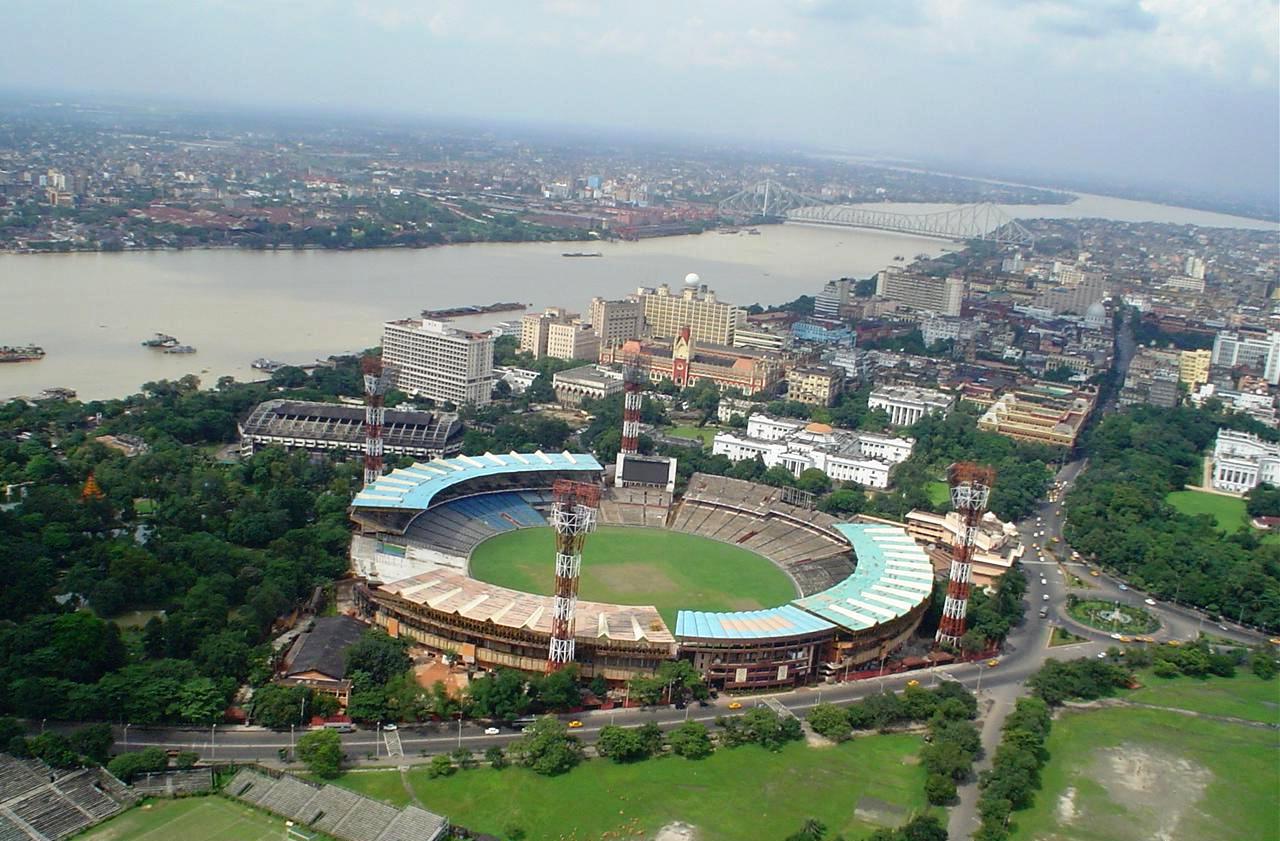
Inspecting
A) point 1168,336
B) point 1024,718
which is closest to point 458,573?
point 1024,718

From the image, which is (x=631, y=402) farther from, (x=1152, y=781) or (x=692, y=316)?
(x=692, y=316)

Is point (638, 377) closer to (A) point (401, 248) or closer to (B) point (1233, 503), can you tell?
(B) point (1233, 503)

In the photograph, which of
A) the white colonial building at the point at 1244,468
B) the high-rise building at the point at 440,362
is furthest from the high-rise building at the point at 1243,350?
the high-rise building at the point at 440,362

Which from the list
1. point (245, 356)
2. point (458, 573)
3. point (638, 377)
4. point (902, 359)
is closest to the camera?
point (458, 573)

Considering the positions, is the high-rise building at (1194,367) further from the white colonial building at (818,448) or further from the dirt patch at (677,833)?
the dirt patch at (677,833)

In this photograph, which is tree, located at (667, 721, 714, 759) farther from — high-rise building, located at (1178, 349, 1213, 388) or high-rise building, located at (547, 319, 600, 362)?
high-rise building, located at (1178, 349, 1213, 388)
